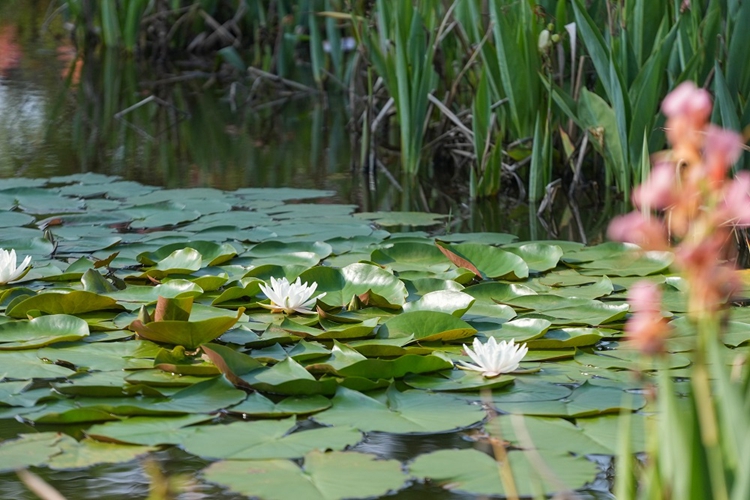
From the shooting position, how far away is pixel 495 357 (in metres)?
1.75

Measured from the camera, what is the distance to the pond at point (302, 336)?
1443mm

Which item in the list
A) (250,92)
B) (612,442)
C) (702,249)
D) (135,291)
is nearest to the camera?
(702,249)

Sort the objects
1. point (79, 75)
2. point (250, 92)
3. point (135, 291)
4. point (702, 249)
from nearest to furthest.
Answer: point (702, 249)
point (135, 291)
point (250, 92)
point (79, 75)

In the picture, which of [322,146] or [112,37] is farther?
[112,37]

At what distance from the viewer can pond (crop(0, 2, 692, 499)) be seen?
1443 mm

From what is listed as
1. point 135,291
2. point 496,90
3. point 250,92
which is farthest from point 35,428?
point 250,92

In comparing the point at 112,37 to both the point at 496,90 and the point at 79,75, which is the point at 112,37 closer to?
the point at 79,75

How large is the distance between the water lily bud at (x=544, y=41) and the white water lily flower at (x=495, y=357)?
1.73 metres

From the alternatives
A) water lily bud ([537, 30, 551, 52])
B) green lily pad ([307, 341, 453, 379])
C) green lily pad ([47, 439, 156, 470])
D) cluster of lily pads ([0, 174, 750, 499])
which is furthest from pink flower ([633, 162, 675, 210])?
water lily bud ([537, 30, 551, 52])

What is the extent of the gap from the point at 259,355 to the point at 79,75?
5667 mm

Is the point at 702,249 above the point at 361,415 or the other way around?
above

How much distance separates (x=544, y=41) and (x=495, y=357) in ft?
5.85

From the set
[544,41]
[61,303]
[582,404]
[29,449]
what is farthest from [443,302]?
[544,41]

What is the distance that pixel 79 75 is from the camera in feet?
22.9
